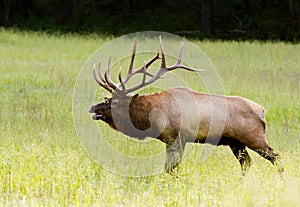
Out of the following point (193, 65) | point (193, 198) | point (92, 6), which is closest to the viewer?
point (193, 198)

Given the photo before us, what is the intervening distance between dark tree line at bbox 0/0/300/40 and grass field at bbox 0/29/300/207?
1350 centimetres

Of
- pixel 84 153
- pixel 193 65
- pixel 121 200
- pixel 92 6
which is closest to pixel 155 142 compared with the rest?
pixel 84 153

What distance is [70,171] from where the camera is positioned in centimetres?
712

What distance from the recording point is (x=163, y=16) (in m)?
32.9

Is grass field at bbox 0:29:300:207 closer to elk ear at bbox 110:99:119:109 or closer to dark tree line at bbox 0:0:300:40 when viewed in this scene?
elk ear at bbox 110:99:119:109

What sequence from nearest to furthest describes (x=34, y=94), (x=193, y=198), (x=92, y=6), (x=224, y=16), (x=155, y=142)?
(x=193, y=198) < (x=155, y=142) < (x=34, y=94) < (x=224, y=16) < (x=92, y=6)

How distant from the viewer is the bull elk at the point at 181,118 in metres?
7.31

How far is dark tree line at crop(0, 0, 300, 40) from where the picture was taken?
Answer: 29.4 m

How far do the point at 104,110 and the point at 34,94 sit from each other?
520cm

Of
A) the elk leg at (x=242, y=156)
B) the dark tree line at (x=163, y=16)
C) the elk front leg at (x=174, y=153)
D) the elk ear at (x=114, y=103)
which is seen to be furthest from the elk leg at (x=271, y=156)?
the dark tree line at (x=163, y=16)

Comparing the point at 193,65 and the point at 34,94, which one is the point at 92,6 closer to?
the point at 193,65

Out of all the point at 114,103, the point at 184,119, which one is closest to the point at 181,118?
the point at 184,119

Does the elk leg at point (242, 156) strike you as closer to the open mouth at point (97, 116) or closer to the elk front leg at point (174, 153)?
the elk front leg at point (174, 153)

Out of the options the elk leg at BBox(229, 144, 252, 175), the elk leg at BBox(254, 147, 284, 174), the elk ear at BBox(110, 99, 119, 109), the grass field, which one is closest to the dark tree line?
the grass field
